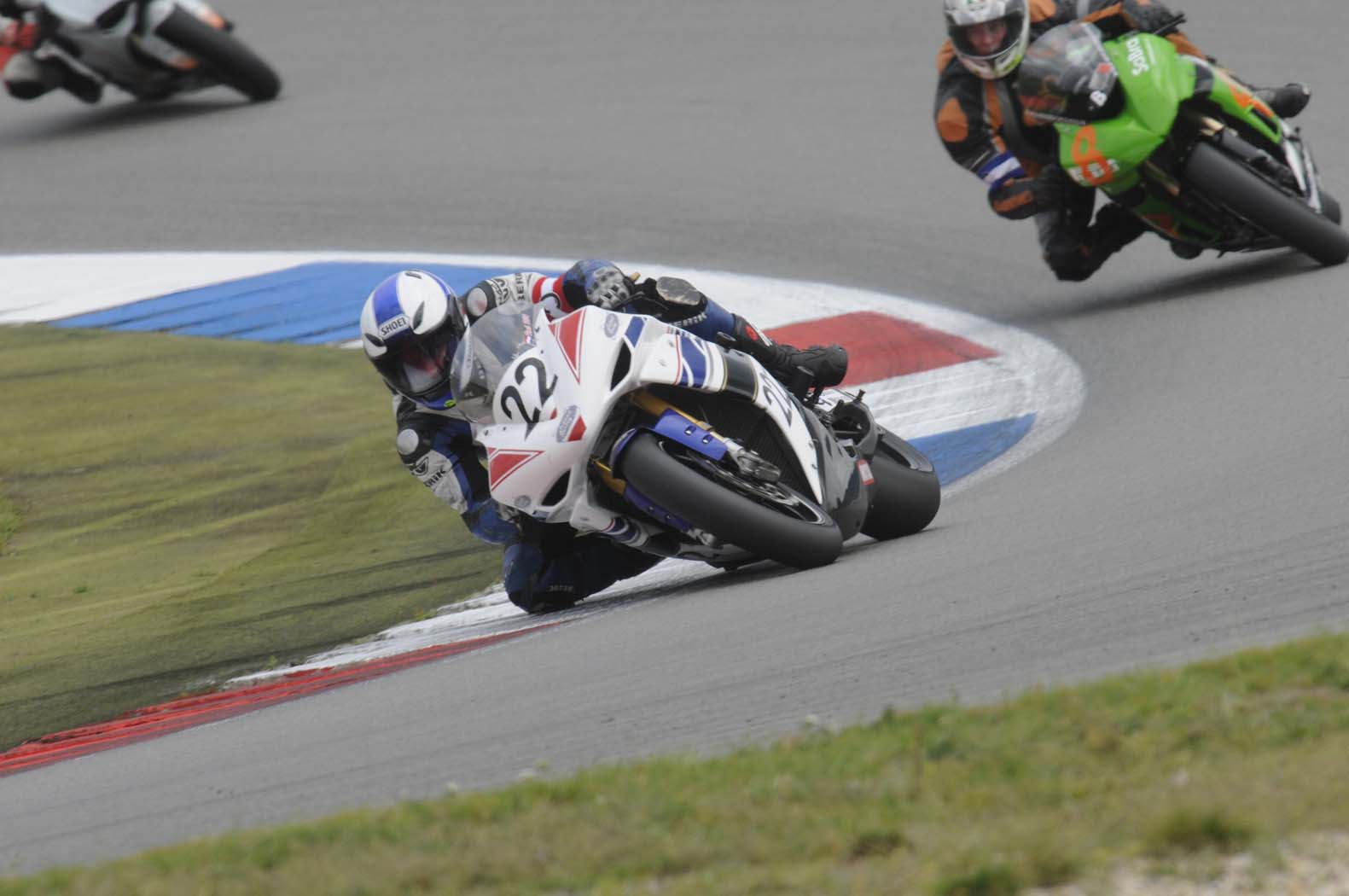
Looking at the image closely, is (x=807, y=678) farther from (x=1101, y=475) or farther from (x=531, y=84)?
(x=531, y=84)

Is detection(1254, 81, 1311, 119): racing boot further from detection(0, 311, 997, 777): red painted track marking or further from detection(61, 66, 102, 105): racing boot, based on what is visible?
detection(61, 66, 102, 105): racing boot

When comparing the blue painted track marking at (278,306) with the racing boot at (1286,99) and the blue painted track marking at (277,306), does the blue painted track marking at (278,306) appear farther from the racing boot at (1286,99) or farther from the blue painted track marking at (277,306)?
the racing boot at (1286,99)

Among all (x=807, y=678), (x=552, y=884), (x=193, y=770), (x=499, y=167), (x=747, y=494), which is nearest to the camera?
(x=552, y=884)

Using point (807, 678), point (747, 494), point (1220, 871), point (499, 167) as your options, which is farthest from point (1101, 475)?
point (499, 167)

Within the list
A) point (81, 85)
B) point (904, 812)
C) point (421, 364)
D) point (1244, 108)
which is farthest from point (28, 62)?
point (904, 812)

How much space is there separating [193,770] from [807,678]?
172cm

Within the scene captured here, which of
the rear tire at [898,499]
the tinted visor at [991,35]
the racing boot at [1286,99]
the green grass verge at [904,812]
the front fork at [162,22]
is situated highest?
the green grass verge at [904,812]

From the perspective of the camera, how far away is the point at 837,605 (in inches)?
224

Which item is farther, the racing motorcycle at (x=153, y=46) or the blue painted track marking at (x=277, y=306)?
the racing motorcycle at (x=153, y=46)

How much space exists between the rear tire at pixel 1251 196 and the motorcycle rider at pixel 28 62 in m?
11.1

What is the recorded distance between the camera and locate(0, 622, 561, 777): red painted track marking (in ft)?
20.4

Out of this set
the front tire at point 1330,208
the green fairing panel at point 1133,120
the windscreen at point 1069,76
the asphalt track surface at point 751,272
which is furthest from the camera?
the front tire at point 1330,208

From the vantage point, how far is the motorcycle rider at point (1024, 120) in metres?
10.0

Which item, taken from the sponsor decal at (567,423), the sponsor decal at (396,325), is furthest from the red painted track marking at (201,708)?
the sponsor decal at (396,325)
